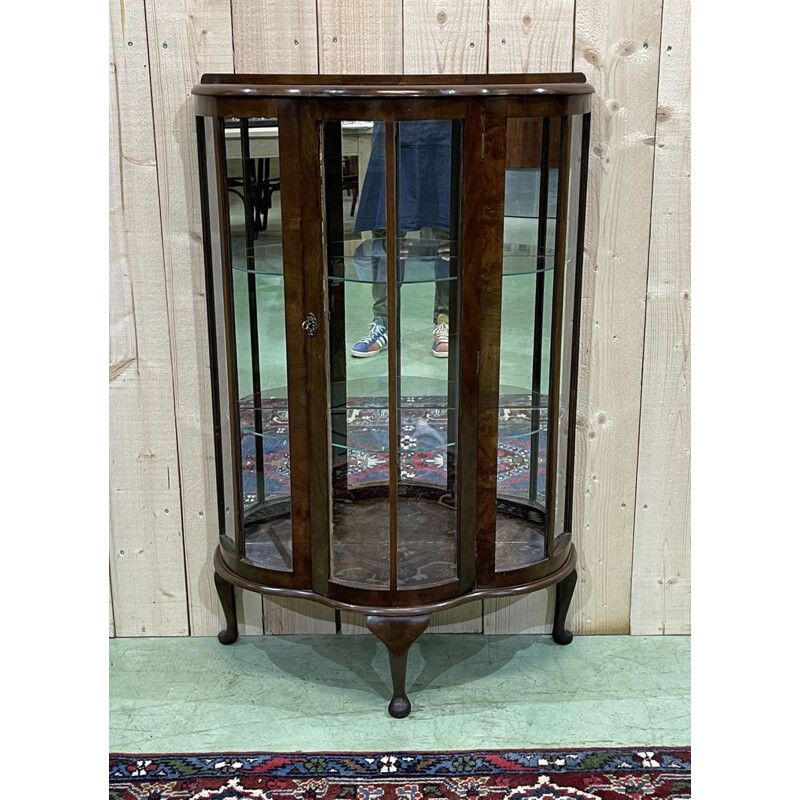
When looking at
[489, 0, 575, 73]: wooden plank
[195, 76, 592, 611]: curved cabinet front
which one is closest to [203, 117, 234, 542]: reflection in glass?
[195, 76, 592, 611]: curved cabinet front

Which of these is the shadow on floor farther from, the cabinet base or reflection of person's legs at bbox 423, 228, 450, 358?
reflection of person's legs at bbox 423, 228, 450, 358

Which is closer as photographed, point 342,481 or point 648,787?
point 648,787

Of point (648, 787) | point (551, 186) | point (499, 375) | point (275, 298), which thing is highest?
point (551, 186)

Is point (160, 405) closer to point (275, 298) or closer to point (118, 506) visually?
point (118, 506)

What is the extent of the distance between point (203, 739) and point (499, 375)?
1018 mm

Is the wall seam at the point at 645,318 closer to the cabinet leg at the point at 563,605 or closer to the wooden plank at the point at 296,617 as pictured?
the cabinet leg at the point at 563,605

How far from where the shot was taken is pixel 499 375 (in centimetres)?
209

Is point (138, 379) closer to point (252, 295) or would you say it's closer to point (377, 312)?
point (252, 295)

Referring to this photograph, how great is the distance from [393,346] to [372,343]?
49 millimetres

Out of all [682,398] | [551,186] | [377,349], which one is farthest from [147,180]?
[682,398]

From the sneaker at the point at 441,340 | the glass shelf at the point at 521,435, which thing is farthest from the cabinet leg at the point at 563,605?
the sneaker at the point at 441,340

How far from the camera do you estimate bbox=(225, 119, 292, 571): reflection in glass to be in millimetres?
1996

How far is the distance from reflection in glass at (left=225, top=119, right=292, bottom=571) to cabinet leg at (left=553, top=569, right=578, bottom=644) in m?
0.69

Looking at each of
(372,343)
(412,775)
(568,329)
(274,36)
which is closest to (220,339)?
(372,343)
